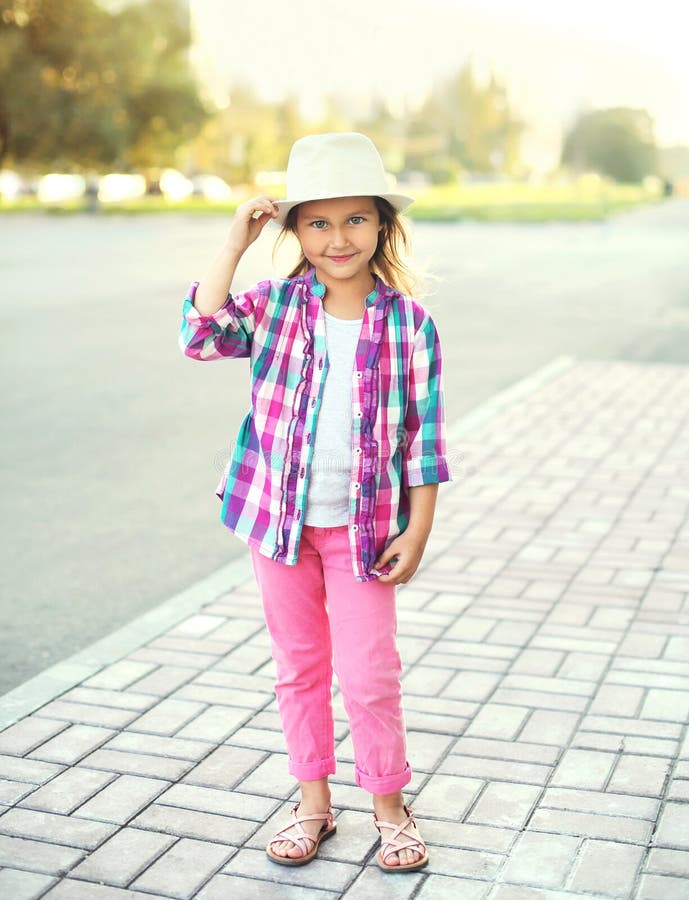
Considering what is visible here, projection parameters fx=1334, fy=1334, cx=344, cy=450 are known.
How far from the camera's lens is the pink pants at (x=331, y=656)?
3.05 meters

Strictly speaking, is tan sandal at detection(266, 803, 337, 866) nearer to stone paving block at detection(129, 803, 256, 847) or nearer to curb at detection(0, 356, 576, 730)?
stone paving block at detection(129, 803, 256, 847)

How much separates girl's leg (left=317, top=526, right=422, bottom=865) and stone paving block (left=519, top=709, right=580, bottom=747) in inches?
31.0

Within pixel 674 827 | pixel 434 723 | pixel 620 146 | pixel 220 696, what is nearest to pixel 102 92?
pixel 620 146

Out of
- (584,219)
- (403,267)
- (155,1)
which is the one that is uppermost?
(155,1)

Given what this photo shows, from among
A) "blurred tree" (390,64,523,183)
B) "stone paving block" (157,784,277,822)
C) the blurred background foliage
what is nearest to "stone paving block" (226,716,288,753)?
"stone paving block" (157,784,277,822)

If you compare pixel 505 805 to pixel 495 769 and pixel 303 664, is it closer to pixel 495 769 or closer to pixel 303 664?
pixel 495 769

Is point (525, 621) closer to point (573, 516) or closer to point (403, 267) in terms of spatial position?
point (573, 516)

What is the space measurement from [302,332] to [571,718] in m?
1.62

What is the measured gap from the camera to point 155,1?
182 feet

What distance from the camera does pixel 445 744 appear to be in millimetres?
3816

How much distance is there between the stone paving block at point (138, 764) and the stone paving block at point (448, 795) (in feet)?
2.18

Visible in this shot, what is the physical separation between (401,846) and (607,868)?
48cm

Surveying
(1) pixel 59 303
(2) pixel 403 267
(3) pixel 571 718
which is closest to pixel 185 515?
(3) pixel 571 718

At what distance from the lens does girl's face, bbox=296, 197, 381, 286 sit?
301 cm
